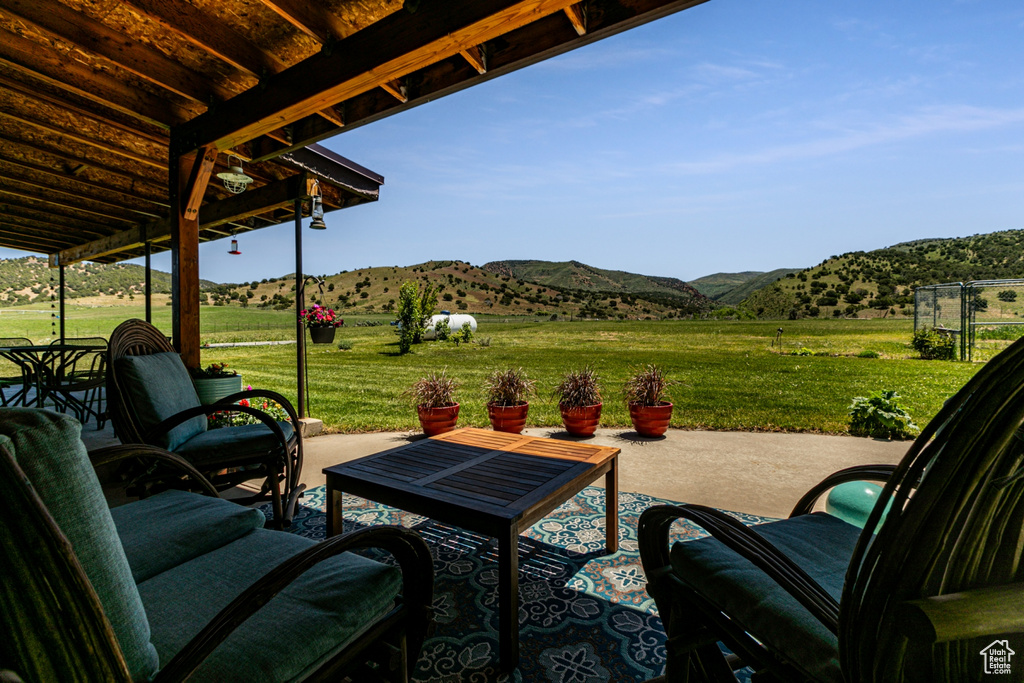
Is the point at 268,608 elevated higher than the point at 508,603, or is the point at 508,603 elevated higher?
the point at 268,608

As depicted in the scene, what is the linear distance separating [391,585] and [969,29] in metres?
9.64

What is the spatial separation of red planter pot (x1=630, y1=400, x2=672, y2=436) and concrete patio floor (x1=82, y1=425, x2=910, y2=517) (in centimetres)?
10

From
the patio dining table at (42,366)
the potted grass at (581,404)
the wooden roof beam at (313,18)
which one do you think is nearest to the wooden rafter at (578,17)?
the wooden roof beam at (313,18)

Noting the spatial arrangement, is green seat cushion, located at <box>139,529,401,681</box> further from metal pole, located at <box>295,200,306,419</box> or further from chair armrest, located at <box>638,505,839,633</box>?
metal pole, located at <box>295,200,306,419</box>

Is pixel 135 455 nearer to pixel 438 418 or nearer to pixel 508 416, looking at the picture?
pixel 438 418

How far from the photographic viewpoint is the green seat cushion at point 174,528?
1232mm

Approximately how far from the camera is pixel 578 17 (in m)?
2.13

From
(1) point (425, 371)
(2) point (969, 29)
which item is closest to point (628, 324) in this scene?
(1) point (425, 371)

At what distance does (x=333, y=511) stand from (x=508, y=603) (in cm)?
100

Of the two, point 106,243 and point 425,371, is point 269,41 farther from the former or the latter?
point 425,371

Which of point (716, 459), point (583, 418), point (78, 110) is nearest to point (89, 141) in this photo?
point (78, 110)

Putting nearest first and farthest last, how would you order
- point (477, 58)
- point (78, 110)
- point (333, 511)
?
point (333, 511) < point (477, 58) < point (78, 110)

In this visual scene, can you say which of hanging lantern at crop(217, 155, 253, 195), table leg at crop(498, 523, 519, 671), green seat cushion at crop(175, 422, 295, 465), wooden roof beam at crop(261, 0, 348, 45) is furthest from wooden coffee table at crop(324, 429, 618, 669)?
hanging lantern at crop(217, 155, 253, 195)

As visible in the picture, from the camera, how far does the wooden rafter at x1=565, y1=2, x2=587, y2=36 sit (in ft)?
6.89
